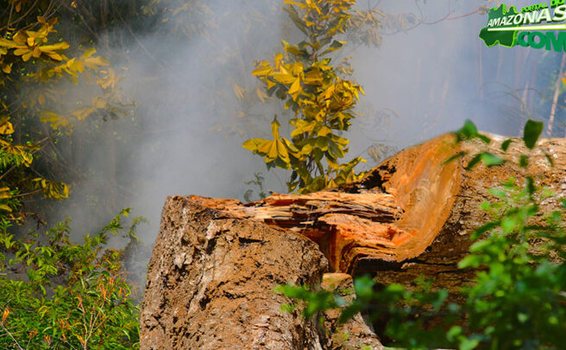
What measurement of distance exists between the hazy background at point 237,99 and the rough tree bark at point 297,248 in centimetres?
98

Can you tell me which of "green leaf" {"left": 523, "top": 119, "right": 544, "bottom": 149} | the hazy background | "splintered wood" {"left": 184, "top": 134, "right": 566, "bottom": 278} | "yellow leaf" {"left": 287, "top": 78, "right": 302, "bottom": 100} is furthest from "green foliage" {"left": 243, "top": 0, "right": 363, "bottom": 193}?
"green leaf" {"left": 523, "top": 119, "right": 544, "bottom": 149}

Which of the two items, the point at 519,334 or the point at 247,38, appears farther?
the point at 247,38

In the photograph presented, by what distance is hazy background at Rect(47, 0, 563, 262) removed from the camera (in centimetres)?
202

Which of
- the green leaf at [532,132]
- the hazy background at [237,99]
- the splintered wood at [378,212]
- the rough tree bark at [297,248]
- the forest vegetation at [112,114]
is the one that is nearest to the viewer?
the green leaf at [532,132]

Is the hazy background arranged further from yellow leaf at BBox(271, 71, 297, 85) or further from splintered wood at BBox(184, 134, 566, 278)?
splintered wood at BBox(184, 134, 566, 278)

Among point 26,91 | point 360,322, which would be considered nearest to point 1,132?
point 26,91

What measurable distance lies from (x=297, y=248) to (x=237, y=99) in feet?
4.17

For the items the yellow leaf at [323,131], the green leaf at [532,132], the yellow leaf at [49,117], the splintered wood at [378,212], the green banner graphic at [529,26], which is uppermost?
the green banner graphic at [529,26]

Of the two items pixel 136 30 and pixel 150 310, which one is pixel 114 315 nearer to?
pixel 150 310

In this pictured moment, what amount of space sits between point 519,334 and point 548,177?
0.75 meters

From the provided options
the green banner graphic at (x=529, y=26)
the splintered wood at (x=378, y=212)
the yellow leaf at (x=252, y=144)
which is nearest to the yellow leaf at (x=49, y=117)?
the yellow leaf at (x=252, y=144)

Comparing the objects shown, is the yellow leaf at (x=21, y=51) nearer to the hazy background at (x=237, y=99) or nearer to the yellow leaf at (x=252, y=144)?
the hazy background at (x=237, y=99)

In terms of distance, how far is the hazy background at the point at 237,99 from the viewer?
202 cm

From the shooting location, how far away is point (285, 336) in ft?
2.68
